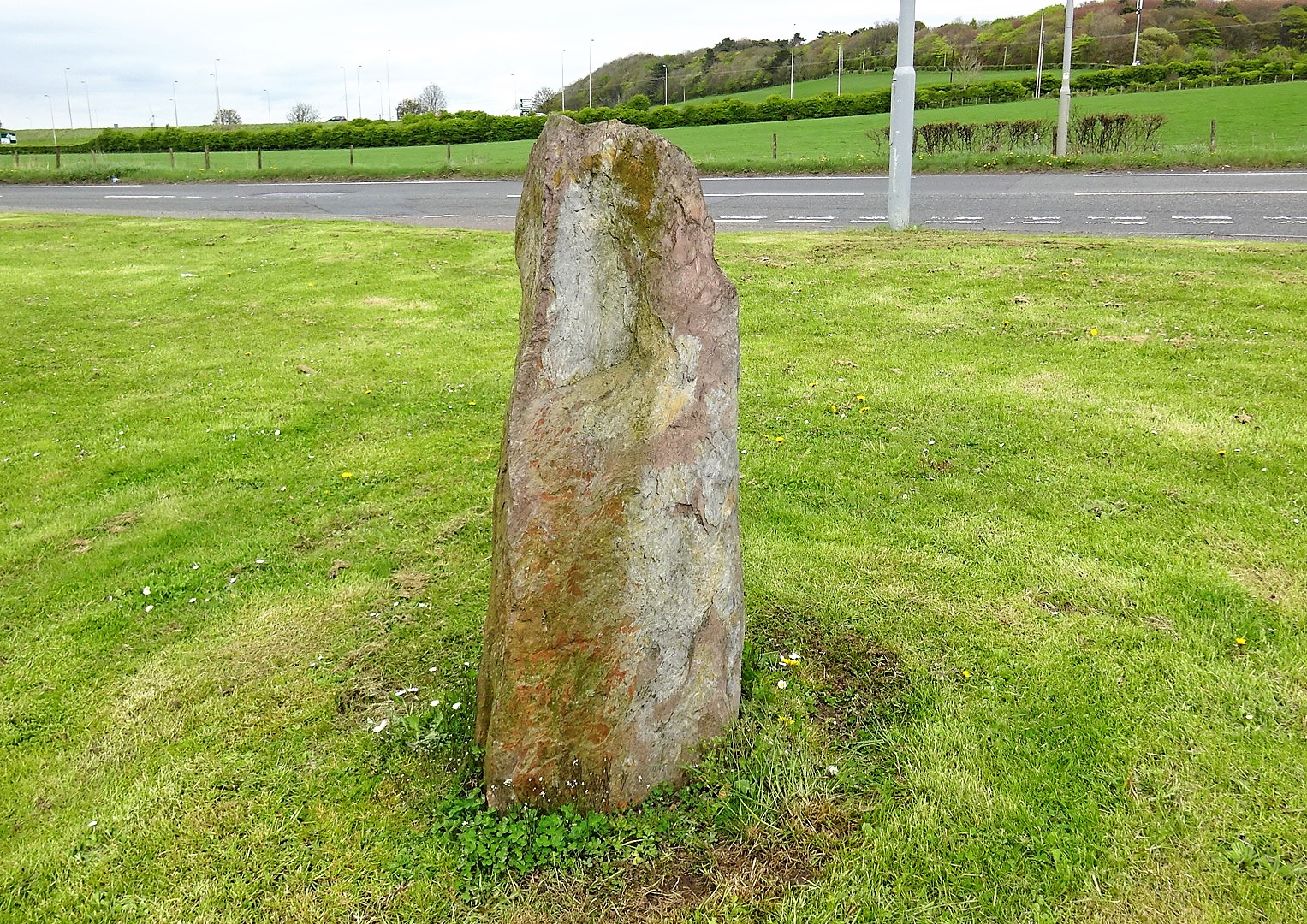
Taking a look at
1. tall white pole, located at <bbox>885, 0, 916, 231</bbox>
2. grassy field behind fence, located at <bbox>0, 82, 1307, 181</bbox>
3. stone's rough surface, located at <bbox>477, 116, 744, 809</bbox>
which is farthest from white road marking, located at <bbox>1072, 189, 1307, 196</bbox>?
stone's rough surface, located at <bbox>477, 116, 744, 809</bbox>

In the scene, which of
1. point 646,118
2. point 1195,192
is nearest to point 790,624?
point 1195,192

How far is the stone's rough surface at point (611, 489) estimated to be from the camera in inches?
132

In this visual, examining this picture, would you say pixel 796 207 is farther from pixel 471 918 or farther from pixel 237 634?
pixel 471 918

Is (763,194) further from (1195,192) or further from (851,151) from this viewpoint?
(851,151)

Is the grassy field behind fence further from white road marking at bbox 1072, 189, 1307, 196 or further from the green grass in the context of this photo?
the green grass

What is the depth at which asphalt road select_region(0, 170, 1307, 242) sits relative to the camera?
16562 mm

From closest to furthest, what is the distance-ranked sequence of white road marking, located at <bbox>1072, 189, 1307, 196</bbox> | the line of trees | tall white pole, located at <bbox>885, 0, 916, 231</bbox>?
tall white pole, located at <bbox>885, 0, 916, 231</bbox>, white road marking, located at <bbox>1072, 189, 1307, 196</bbox>, the line of trees

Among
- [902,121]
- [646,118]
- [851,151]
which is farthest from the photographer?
[646,118]

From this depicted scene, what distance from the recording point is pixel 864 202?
68.2ft

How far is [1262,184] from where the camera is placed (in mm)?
20266

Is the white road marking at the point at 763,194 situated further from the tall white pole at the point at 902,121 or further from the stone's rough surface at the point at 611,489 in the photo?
the stone's rough surface at the point at 611,489

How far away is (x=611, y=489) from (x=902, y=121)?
13260 mm

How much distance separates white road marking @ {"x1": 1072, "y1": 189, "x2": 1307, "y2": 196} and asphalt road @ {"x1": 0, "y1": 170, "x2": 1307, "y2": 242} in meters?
0.03

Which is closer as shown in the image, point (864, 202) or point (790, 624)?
point (790, 624)
